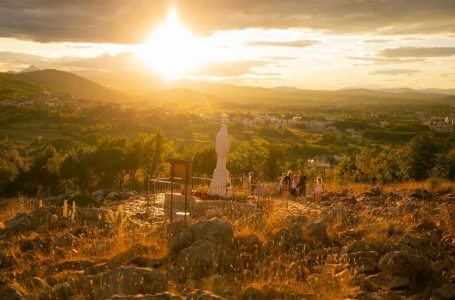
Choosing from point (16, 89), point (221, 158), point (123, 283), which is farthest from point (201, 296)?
point (16, 89)

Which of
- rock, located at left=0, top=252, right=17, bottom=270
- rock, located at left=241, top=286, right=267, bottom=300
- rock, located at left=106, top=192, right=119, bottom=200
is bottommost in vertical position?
rock, located at left=106, top=192, right=119, bottom=200

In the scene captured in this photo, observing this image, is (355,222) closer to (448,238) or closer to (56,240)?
(448,238)

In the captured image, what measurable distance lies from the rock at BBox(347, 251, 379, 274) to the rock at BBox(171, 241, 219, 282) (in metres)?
2.25

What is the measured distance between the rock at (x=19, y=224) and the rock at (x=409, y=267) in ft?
28.5

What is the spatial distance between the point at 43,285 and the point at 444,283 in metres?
5.87

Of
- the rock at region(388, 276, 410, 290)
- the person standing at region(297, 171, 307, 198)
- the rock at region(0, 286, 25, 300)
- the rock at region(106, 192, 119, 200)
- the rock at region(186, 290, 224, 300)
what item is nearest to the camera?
the rock at region(186, 290, 224, 300)

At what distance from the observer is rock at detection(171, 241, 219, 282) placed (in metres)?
7.49

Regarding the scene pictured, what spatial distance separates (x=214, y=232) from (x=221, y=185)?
32.2ft

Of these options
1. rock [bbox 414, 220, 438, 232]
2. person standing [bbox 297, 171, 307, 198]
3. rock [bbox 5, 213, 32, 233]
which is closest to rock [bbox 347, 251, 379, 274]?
rock [bbox 414, 220, 438, 232]

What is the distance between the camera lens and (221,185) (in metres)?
18.6

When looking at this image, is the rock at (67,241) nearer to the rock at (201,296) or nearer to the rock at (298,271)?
the rock at (298,271)

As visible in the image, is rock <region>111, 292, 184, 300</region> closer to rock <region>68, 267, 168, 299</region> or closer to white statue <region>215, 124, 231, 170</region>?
rock <region>68, 267, 168, 299</region>

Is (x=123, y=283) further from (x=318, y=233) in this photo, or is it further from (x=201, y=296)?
(x=318, y=233)

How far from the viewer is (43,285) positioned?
682 cm
